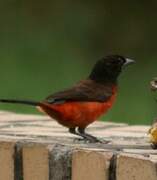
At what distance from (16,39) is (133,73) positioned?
1392mm

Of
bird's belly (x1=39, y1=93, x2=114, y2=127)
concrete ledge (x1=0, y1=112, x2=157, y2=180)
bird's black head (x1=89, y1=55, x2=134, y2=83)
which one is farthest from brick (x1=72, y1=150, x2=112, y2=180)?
bird's black head (x1=89, y1=55, x2=134, y2=83)

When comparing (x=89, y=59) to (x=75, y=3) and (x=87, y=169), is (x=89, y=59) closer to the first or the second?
(x=75, y=3)

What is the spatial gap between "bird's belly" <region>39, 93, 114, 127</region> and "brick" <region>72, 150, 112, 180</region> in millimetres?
792

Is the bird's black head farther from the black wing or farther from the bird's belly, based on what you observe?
the bird's belly

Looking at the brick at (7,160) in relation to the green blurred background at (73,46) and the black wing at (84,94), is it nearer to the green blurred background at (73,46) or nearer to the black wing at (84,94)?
the black wing at (84,94)

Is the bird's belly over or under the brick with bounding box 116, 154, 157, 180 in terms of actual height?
over

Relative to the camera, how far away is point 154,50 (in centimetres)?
1083

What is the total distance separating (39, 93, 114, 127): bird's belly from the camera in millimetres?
5434

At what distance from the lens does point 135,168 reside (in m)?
4.39

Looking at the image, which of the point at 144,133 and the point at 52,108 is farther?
the point at 144,133

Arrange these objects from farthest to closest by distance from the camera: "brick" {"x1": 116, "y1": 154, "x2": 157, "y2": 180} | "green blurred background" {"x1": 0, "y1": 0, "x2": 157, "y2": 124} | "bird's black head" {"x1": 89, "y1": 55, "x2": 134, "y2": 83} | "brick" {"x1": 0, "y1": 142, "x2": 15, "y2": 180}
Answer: "green blurred background" {"x1": 0, "y1": 0, "x2": 157, "y2": 124}
"bird's black head" {"x1": 89, "y1": 55, "x2": 134, "y2": 83}
"brick" {"x1": 0, "y1": 142, "x2": 15, "y2": 180}
"brick" {"x1": 116, "y1": 154, "x2": 157, "y2": 180}

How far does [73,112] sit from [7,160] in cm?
67

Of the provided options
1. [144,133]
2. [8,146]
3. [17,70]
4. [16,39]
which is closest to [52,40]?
[16,39]

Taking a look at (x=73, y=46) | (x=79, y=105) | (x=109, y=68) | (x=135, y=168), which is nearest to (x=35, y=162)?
(x=135, y=168)
